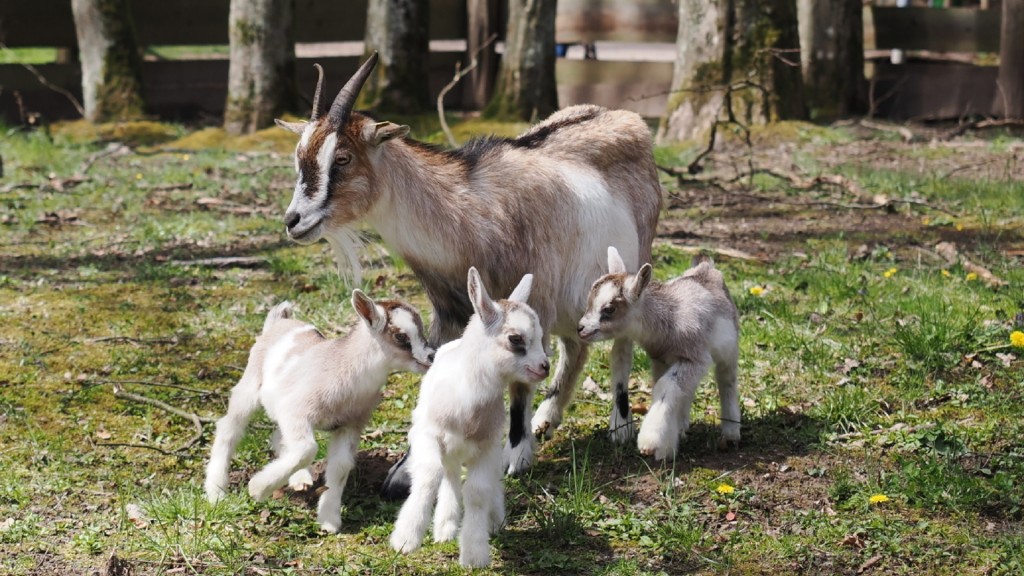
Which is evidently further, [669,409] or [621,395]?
[621,395]

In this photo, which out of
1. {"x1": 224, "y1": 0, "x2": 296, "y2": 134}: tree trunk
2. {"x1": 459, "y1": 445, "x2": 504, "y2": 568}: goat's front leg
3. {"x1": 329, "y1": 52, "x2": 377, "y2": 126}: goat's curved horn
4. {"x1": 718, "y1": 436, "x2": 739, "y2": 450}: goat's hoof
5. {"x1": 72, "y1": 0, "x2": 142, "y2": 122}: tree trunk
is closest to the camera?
{"x1": 459, "y1": 445, "x2": 504, "y2": 568}: goat's front leg

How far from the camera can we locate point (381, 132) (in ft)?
15.7

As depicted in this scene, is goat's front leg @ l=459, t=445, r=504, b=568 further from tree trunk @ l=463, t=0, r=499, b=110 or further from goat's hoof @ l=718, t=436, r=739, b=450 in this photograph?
tree trunk @ l=463, t=0, r=499, b=110

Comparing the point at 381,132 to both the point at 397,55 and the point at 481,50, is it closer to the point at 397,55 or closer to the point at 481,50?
the point at 397,55

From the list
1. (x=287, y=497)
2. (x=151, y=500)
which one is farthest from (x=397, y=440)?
(x=151, y=500)

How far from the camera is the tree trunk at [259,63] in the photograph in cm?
1252

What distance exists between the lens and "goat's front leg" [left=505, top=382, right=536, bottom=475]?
5035 mm

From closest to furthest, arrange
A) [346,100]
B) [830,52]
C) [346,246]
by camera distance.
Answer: [346,100] < [346,246] < [830,52]

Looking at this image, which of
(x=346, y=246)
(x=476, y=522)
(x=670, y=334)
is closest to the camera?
(x=476, y=522)

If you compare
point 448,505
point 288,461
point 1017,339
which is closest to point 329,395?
point 288,461

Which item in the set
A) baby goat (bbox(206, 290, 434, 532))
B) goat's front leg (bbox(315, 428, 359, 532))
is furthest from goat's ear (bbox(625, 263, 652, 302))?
goat's front leg (bbox(315, 428, 359, 532))

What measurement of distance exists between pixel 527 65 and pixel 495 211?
848cm

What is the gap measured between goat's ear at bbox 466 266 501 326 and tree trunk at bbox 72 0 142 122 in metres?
10.5

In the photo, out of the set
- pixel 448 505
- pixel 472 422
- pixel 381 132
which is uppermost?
pixel 381 132
